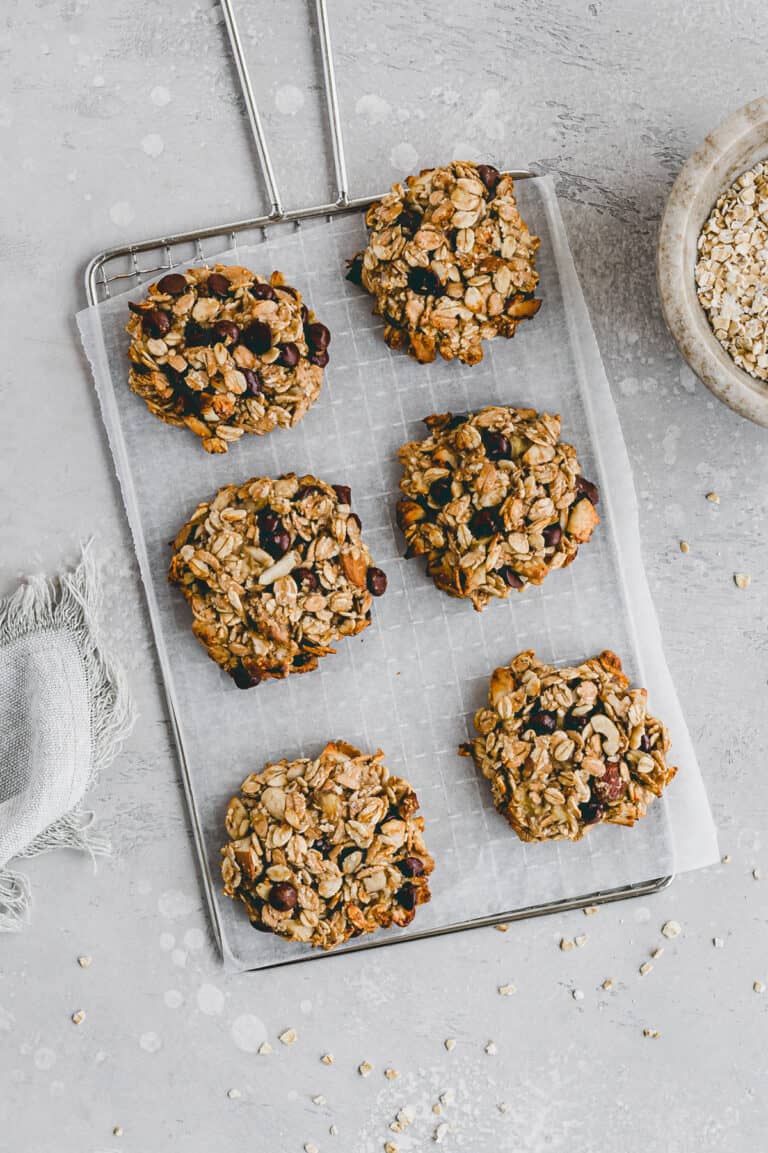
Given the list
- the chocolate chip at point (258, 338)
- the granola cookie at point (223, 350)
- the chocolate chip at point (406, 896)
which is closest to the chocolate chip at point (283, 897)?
the chocolate chip at point (406, 896)

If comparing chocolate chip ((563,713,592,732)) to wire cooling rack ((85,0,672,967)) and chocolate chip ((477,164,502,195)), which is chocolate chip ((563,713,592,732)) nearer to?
wire cooling rack ((85,0,672,967))

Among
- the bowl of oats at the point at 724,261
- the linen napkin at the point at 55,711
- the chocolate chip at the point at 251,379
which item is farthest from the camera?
the linen napkin at the point at 55,711

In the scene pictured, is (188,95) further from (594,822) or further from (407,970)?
(407,970)

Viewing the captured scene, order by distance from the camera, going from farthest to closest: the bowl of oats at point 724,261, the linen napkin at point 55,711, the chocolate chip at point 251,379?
the linen napkin at point 55,711, the chocolate chip at point 251,379, the bowl of oats at point 724,261

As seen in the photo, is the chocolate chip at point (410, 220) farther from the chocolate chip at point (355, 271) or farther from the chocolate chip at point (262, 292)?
the chocolate chip at point (262, 292)

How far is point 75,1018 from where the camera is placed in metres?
1.70

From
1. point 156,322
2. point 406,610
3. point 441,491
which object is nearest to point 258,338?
point 156,322

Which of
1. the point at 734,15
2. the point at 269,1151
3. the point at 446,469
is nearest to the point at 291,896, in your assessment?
the point at 269,1151

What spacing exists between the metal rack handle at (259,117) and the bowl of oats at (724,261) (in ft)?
1.79

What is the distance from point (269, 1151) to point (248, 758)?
68 centimetres

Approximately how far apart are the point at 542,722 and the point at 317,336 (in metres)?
0.69

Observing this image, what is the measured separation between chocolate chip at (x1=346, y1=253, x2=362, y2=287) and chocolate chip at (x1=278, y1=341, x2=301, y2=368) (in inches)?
7.0

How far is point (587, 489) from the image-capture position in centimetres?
159

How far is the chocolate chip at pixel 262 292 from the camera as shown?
1.52 m
